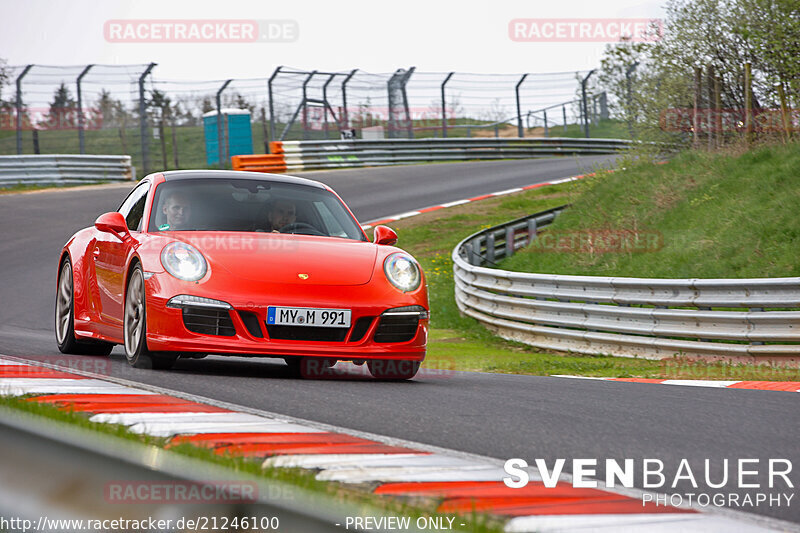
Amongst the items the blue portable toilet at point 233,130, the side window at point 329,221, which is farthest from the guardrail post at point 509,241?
the blue portable toilet at point 233,130

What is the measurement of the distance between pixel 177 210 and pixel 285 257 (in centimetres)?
107

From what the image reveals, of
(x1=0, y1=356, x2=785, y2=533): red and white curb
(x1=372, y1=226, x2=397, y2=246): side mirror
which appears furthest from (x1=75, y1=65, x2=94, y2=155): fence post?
(x1=0, y1=356, x2=785, y2=533): red and white curb

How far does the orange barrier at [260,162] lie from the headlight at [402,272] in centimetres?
2177

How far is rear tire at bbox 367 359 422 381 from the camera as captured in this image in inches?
267

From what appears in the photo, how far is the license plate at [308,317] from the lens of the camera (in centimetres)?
609

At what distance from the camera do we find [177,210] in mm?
7035

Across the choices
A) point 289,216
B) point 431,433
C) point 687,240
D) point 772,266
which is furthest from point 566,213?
point 431,433

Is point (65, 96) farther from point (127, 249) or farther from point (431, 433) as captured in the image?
point (431, 433)

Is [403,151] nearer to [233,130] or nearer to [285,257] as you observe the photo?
[233,130]

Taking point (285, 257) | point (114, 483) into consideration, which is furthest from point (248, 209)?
point (114, 483)

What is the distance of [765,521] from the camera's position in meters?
2.87

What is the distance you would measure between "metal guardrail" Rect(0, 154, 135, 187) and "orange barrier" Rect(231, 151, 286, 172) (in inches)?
134

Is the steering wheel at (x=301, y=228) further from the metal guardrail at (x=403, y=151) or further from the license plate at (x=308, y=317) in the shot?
the metal guardrail at (x=403, y=151)

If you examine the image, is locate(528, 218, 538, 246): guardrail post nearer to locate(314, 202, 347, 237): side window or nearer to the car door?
locate(314, 202, 347, 237): side window
